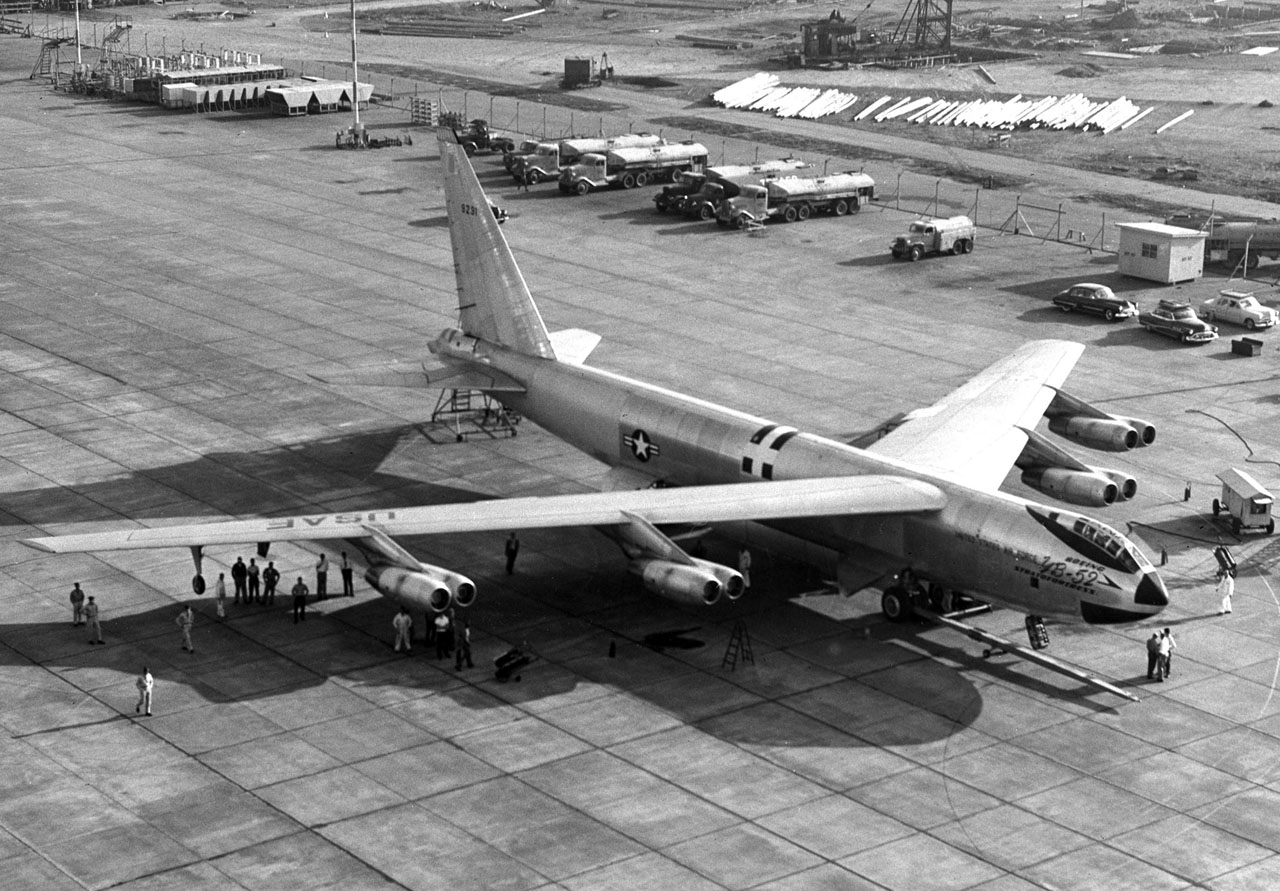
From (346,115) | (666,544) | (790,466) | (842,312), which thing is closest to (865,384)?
(842,312)

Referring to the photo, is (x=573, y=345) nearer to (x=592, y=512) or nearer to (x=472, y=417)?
(x=472, y=417)

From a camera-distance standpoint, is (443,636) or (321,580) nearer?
(443,636)

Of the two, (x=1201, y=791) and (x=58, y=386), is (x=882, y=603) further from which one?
(x=58, y=386)

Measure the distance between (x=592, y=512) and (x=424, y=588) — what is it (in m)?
5.65

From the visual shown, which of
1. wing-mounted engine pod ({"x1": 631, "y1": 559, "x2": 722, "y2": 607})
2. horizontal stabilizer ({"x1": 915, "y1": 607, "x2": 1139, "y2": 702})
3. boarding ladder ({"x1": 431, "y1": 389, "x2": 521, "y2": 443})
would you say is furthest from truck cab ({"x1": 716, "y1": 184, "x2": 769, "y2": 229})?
wing-mounted engine pod ({"x1": 631, "y1": 559, "x2": 722, "y2": 607})

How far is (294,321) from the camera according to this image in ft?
287

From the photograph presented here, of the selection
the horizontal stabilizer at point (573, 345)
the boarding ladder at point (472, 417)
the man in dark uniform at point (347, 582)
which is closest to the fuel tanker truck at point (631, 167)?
the boarding ladder at point (472, 417)

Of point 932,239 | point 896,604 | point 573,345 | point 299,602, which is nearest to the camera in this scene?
point 299,602

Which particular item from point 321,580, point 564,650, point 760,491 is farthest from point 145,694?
point 760,491

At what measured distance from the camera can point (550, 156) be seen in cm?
12038

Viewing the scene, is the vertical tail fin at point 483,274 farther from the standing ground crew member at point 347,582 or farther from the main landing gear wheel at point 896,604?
the main landing gear wheel at point 896,604

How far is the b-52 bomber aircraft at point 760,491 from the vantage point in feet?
166

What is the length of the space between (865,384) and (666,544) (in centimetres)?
2802

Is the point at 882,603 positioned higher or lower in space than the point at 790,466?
lower
